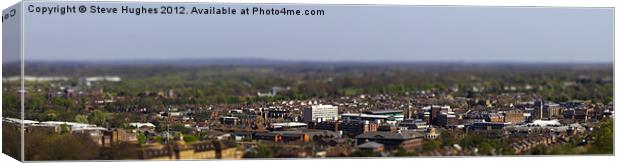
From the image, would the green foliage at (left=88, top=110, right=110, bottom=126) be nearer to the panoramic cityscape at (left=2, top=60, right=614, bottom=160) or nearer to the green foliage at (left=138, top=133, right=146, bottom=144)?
the panoramic cityscape at (left=2, top=60, right=614, bottom=160)

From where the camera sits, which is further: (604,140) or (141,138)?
(604,140)

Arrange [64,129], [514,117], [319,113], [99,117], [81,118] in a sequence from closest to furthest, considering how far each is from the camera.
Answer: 1. [64,129]
2. [81,118]
3. [99,117]
4. [319,113]
5. [514,117]

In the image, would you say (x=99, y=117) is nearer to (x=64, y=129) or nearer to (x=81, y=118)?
(x=81, y=118)

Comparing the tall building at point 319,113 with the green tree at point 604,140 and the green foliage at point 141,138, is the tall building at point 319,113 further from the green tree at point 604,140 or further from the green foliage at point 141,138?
the green tree at point 604,140

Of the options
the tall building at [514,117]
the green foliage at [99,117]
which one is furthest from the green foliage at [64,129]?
the tall building at [514,117]

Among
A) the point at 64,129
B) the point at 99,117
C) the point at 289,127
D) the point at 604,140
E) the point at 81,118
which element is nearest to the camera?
the point at 64,129

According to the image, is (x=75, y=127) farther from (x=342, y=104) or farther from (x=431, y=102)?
(x=431, y=102)

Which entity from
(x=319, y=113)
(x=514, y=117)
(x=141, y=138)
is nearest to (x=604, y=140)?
(x=514, y=117)

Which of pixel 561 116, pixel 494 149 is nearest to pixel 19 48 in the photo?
pixel 494 149

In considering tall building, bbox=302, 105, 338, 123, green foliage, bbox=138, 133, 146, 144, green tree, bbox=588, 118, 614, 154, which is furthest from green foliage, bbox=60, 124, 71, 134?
green tree, bbox=588, 118, 614, 154
